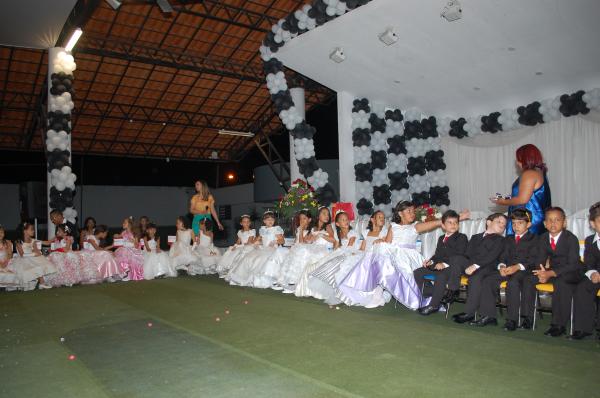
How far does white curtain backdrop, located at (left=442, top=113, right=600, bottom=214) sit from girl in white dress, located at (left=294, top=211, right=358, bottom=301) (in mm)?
5324

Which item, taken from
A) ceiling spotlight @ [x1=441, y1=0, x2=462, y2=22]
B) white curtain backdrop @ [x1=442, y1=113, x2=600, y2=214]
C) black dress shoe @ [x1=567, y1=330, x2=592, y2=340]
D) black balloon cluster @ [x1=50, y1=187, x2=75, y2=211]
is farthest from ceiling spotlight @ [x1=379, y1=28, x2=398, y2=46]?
black balloon cluster @ [x1=50, y1=187, x2=75, y2=211]

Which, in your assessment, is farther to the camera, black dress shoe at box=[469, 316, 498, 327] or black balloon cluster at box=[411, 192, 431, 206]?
black balloon cluster at box=[411, 192, 431, 206]

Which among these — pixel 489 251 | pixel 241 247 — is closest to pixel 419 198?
pixel 241 247

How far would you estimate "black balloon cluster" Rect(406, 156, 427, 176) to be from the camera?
11070mm

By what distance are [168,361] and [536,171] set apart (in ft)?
11.8

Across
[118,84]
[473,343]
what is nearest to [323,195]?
[473,343]

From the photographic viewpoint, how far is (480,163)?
11594 mm

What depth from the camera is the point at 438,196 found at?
449 inches

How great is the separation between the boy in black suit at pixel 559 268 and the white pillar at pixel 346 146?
697cm

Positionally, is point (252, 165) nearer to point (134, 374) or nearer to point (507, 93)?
point (507, 93)

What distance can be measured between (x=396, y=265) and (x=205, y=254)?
535cm

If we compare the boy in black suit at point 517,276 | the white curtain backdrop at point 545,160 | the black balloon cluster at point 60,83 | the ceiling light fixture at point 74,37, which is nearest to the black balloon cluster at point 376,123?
the white curtain backdrop at point 545,160

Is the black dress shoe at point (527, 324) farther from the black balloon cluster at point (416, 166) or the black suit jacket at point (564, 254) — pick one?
the black balloon cluster at point (416, 166)

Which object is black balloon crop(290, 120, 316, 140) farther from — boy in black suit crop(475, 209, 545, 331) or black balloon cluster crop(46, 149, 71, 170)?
boy in black suit crop(475, 209, 545, 331)
